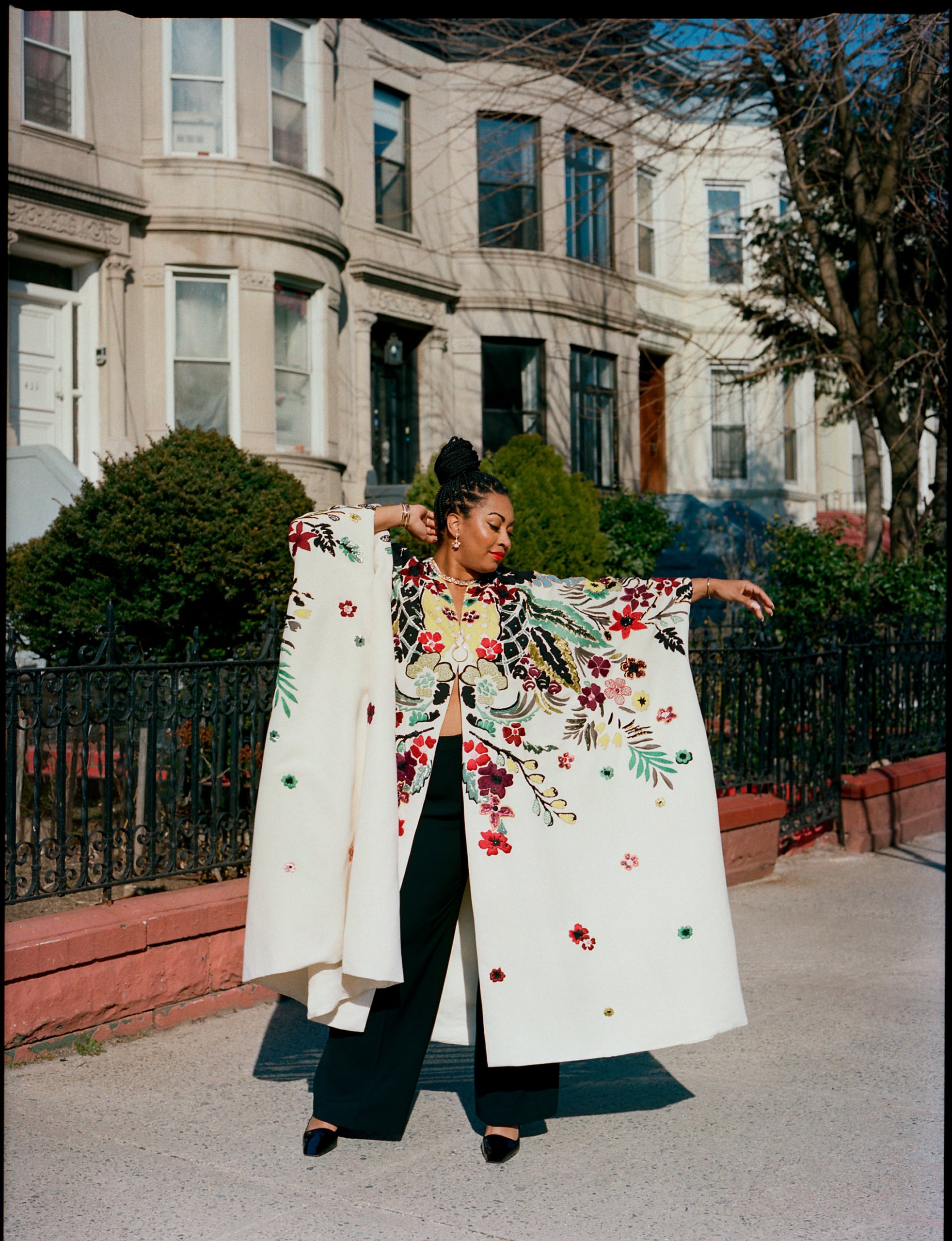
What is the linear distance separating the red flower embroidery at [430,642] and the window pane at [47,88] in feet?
39.6

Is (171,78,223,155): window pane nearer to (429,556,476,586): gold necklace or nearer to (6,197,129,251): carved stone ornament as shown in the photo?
(6,197,129,251): carved stone ornament

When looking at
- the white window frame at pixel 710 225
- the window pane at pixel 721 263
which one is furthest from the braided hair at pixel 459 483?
the white window frame at pixel 710 225

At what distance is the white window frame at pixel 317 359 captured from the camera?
15734mm

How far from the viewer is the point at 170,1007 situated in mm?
4820

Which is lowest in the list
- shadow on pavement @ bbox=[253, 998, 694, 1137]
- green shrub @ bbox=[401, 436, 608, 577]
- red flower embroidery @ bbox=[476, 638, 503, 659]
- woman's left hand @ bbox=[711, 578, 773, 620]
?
shadow on pavement @ bbox=[253, 998, 694, 1137]

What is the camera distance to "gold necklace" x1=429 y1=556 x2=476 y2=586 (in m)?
3.73

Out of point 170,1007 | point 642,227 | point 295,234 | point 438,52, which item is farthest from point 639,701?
point 642,227

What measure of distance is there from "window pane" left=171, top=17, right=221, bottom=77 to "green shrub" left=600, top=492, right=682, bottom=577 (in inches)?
298

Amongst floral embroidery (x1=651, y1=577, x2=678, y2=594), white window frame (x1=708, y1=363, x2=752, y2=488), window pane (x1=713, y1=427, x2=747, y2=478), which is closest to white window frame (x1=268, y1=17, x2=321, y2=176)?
white window frame (x1=708, y1=363, x2=752, y2=488)

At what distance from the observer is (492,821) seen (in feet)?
11.8

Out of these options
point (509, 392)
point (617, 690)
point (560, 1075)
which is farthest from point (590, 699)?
point (509, 392)

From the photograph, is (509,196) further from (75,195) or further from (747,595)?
(747,595)

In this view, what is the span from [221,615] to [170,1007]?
291 cm

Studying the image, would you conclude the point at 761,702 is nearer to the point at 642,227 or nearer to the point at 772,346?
the point at 772,346
